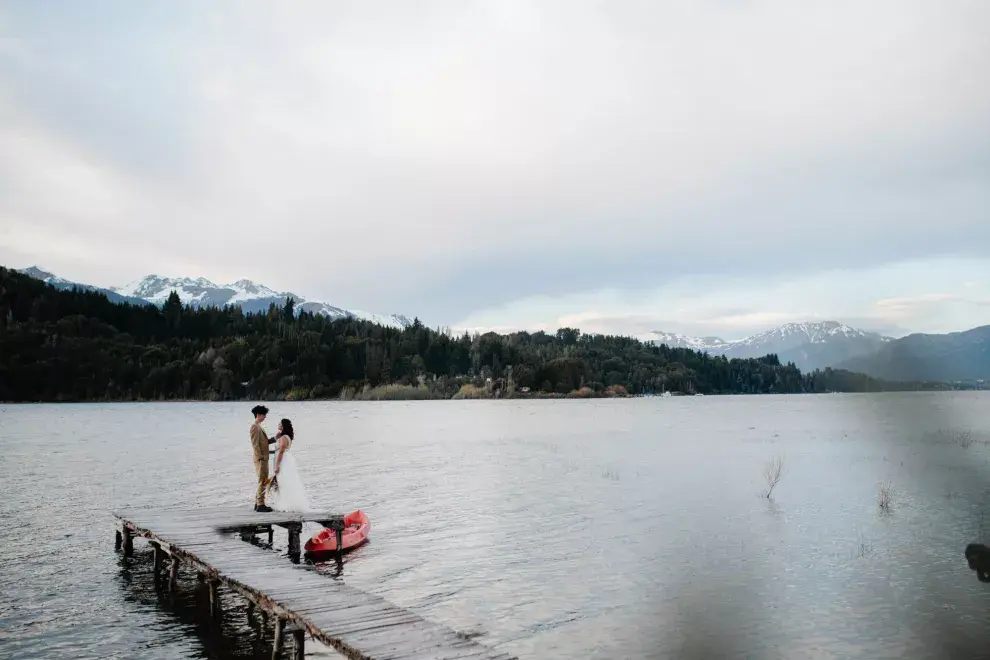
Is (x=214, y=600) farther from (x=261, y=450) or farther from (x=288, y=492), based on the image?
(x=288, y=492)

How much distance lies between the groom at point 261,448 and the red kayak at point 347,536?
217 cm

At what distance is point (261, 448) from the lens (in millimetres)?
25203

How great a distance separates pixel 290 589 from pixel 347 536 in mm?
11688

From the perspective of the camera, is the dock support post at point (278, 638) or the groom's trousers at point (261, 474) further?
the groom's trousers at point (261, 474)

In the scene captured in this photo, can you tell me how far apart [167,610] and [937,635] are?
19.4 metres

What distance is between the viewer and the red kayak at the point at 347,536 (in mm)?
26641

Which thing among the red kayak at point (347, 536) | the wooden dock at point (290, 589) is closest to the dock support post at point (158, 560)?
the wooden dock at point (290, 589)

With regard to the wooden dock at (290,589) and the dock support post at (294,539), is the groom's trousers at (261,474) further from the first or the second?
the dock support post at (294,539)

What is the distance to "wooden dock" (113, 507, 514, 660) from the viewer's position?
43.0 ft

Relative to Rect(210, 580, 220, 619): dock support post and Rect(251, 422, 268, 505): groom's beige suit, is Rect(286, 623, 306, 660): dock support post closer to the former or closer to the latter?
Rect(210, 580, 220, 619): dock support post

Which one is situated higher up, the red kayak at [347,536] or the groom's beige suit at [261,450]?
the groom's beige suit at [261,450]

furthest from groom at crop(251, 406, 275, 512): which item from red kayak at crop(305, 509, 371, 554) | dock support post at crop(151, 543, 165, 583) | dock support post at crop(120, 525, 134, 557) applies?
dock support post at crop(120, 525, 134, 557)

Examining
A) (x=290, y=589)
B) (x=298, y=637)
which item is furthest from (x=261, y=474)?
(x=298, y=637)


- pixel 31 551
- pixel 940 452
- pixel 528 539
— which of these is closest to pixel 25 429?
pixel 31 551
